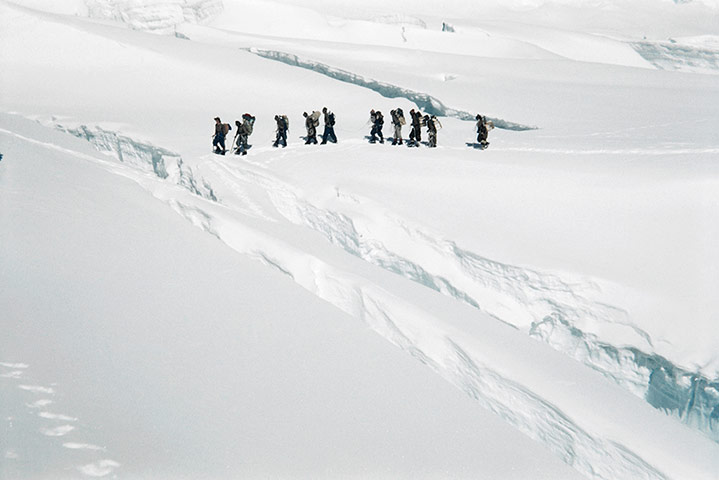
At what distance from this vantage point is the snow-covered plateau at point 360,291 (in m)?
5.77

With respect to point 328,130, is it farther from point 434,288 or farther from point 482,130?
point 434,288

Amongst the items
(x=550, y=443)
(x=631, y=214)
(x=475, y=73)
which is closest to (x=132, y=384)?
(x=550, y=443)

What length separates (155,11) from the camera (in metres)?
30.2

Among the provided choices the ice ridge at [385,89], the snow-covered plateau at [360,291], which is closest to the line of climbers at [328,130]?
the snow-covered plateau at [360,291]

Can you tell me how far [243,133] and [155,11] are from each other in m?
19.9

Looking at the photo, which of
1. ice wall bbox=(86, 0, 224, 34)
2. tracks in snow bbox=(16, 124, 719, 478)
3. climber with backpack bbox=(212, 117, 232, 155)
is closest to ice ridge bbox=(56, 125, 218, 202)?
tracks in snow bbox=(16, 124, 719, 478)

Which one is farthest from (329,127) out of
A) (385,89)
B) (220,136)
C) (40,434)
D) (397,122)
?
(40,434)

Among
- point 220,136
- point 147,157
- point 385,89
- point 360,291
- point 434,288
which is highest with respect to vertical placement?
point 385,89

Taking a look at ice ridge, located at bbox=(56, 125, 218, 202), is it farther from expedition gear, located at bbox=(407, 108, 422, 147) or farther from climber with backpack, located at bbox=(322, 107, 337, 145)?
expedition gear, located at bbox=(407, 108, 422, 147)

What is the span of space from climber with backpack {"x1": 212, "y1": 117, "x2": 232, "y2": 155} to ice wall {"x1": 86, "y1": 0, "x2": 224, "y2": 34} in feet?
58.8

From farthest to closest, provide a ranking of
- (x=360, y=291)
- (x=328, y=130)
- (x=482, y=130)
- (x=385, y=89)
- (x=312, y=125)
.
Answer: (x=385, y=89) → (x=328, y=130) → (x=312, y=125) → (x=482, y=130) → (x=360, y=291)

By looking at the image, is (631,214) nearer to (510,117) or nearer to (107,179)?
(510,117)

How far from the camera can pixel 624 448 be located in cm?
639

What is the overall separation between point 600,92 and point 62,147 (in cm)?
1622
